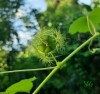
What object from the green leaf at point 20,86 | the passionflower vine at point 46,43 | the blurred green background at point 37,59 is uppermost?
the passionflower vine at point 46,43

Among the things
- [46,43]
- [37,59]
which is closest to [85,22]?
[46,43]

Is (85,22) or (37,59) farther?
(37,59)

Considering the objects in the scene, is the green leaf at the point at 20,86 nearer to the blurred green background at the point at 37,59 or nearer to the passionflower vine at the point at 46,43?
the passionflower vine at the point at 46,43

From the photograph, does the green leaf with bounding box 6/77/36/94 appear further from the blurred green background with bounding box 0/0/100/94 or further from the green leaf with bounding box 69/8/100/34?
the blurred green background with bounding box 0/0/100/94

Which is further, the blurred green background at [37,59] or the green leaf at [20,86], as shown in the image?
A: the blurred green background at [37,59]

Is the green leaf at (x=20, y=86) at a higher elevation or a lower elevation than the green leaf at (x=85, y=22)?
lower

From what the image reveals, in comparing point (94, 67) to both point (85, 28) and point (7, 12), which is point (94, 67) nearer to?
point (7, 12)

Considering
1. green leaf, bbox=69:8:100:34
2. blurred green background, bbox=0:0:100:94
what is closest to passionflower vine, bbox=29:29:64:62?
green leaf, bbox=69:8:100:34

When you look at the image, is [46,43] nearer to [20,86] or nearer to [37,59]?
[20,86]

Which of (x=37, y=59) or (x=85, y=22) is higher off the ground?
(x=85, y=22)

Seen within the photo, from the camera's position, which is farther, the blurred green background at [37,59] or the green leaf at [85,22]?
the blurred green background at [37,59]

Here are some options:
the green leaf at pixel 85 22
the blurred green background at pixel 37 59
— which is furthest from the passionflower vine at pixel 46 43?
the blurred green background at pixel 37 59
